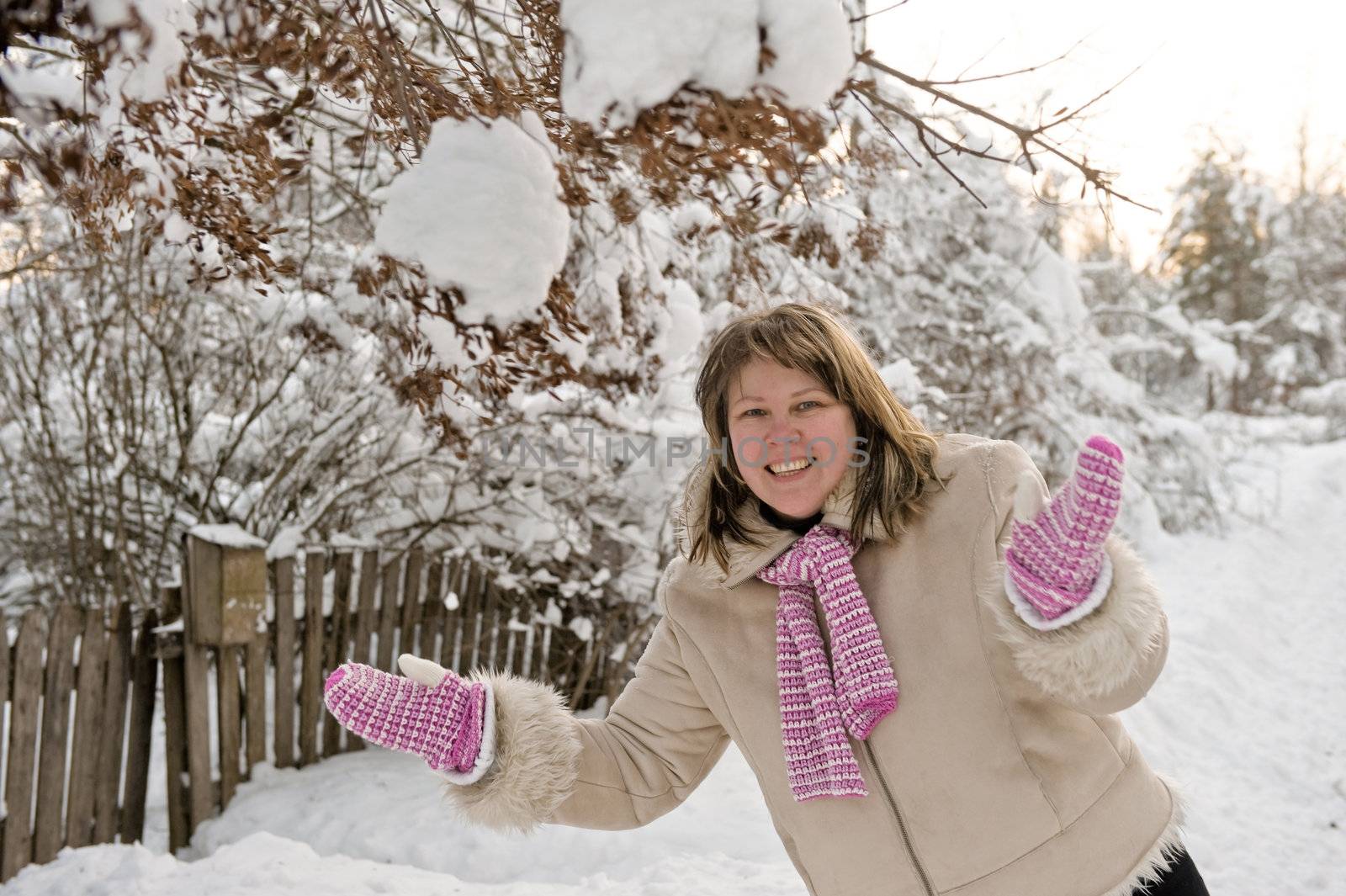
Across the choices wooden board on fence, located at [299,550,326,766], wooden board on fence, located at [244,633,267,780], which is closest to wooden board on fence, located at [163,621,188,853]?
wooden board on fence, located at [244,633,267,780]

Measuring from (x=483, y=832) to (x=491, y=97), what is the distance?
9.70 feet

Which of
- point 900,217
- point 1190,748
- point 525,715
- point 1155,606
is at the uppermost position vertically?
point 900,217

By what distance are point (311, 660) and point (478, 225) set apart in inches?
138

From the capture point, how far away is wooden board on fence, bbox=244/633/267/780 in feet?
13.5

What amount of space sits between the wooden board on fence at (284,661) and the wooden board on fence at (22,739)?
100 centimetres

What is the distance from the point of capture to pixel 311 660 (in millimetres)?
4398

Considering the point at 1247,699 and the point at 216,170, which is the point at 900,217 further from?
the point at 216,170

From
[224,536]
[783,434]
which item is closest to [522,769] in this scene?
[783,434]

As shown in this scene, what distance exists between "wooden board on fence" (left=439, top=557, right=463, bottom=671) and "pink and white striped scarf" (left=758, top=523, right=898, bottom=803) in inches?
134

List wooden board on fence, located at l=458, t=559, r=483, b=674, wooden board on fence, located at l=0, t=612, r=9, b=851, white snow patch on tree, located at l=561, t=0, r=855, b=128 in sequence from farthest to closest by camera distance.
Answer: wooden board on fence, located at l=458, t=559, r=483, b=674 → wooden board on fence, located at l=0, t=612, r=9, b=851 → white snow patch on tree, located at l=561, t=0, r=855, b=128

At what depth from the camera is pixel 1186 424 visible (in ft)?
32.9

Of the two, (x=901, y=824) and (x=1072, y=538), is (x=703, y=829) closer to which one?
(x=901, y=824)

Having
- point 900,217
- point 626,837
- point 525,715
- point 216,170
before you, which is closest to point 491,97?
point 216,170

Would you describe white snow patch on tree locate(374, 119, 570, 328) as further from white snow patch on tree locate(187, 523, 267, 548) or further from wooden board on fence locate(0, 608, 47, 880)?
wooden board on fence locate(0, 608, 47, 880)
